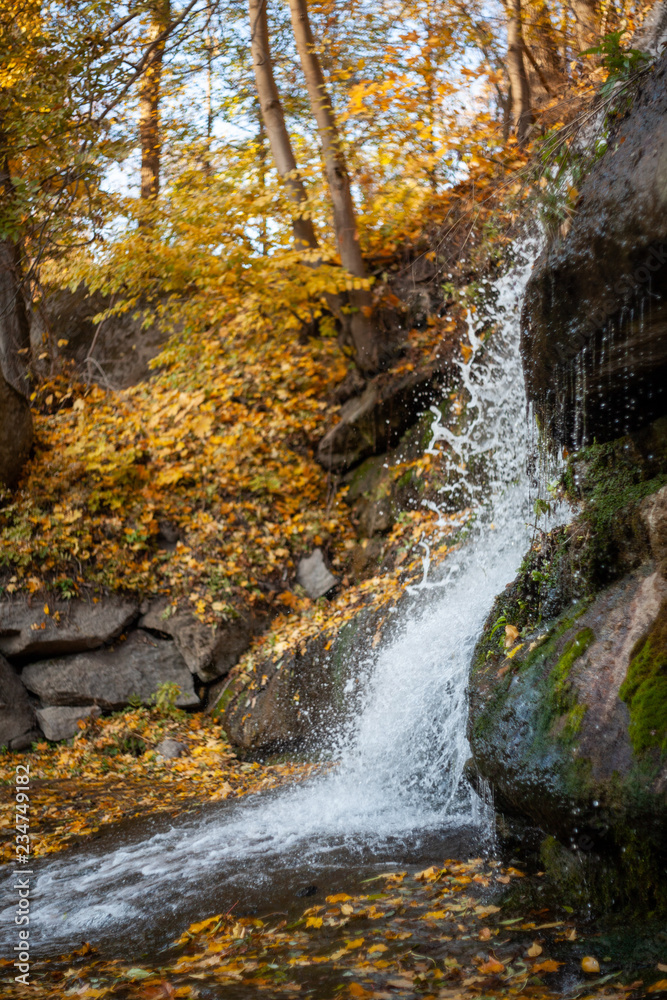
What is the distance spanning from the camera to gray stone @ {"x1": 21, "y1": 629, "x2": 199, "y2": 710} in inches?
319

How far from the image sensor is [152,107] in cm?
1060

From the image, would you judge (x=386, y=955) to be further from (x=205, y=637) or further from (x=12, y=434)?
(x=12, y=434)

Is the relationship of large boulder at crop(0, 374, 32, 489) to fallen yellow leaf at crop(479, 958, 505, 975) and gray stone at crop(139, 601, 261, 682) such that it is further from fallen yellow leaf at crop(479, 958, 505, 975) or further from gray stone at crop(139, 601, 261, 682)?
fallen yellow leaf at crop(479, 958, 505, 975)

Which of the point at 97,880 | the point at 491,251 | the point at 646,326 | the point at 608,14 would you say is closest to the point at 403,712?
the point at 97,880

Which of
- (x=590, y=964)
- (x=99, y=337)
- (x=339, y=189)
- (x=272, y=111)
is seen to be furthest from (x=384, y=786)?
(x=99, y=337)

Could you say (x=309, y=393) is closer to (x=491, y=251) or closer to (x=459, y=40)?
(x=491, y=251)

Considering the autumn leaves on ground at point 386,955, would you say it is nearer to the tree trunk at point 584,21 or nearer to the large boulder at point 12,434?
the large boulder at point 12,434

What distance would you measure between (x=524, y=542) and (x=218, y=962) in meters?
4.10

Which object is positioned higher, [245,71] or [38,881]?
[245,71]

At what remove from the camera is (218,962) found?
312 cm

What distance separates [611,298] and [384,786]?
3856mm

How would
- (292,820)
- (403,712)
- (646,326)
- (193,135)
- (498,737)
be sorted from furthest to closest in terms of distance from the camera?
(193,135) → (403,712) → (292,820) → (646,326) → (498,737)

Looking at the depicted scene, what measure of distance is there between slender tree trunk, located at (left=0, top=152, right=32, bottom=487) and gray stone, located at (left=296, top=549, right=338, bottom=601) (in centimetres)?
401

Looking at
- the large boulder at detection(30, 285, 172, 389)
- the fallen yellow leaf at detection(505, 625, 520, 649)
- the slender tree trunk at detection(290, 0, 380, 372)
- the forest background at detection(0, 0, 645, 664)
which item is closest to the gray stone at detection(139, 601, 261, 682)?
the forest background at detection(0, 0, 645, 664)
